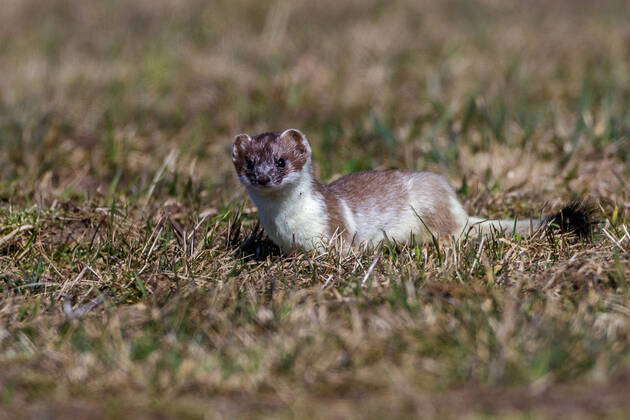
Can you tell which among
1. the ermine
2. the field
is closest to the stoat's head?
the ermine

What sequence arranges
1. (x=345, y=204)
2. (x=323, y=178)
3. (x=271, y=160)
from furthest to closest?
(x=323, y=178) < (x=345, y=204) < (x=271, y=160)

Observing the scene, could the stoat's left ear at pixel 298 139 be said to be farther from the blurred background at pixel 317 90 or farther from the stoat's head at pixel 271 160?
the blurred background at pixel 317 90

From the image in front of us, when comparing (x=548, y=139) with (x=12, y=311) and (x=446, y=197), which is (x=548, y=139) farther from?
(x=12, y=311)

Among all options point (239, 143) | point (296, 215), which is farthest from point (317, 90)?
point (296, 215)

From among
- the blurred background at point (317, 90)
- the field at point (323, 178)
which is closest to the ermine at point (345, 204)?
the field at point (323, 178)

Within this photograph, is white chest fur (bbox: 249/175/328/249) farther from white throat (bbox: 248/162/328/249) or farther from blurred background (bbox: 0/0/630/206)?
blurred background (bbox: 0/0/630/206)

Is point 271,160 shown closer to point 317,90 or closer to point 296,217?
point 296,217

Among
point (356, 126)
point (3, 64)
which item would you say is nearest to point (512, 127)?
point (356, 126)
